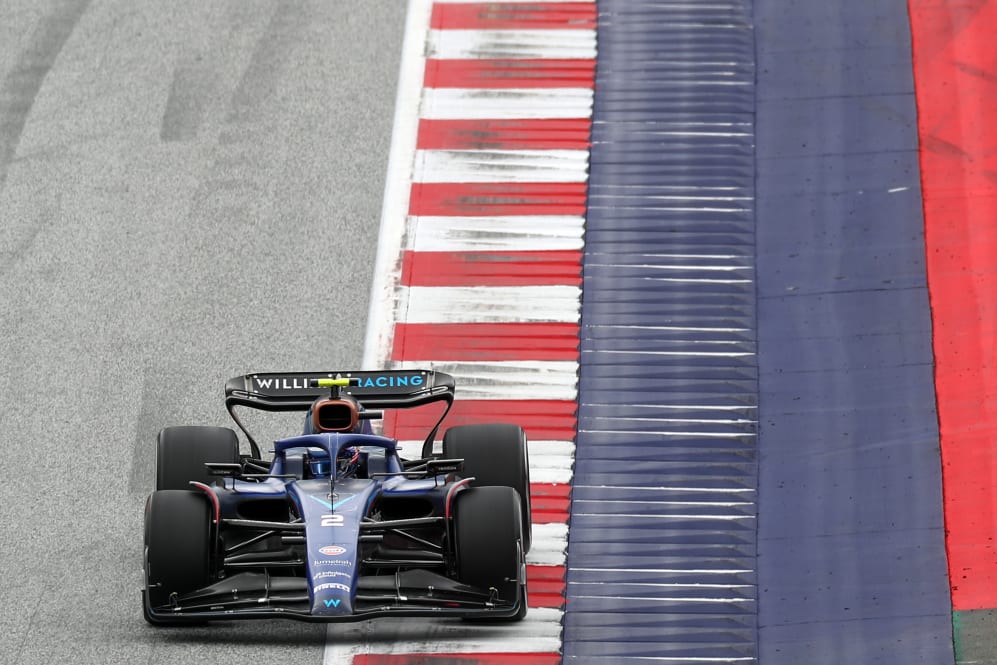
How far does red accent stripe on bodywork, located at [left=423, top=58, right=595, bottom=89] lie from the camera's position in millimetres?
18844

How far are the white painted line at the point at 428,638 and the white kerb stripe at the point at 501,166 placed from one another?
543 centimetres

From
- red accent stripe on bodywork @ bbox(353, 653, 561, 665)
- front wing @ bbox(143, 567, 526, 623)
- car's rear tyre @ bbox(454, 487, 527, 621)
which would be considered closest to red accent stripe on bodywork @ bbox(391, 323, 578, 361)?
red accent stripe on bodywork @ bbox(353, 653, 561, 665)

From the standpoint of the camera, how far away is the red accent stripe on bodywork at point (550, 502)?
14695mm

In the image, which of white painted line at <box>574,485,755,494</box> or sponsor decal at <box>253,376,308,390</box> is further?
white painted line at <box>574,485,755,494</box>

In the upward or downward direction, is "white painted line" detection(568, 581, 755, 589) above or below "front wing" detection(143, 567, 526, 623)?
above

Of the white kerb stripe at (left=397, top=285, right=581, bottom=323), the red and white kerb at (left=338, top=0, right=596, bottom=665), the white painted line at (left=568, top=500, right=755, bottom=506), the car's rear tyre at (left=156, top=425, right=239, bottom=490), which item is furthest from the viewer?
the white kerb stripe at (left=397, top=285, right=581, bottom=323)

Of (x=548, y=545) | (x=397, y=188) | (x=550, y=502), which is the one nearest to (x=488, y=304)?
(x=397, y=188)

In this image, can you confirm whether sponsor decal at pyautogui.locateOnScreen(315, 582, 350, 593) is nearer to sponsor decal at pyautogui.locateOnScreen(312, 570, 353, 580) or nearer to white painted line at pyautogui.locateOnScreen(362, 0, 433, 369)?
sponsor decal at pyautogui.locateOnScreen(312, 570, 353, 580)

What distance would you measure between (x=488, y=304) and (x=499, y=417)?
1.34 m

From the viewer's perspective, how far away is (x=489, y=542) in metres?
Result: 12.5

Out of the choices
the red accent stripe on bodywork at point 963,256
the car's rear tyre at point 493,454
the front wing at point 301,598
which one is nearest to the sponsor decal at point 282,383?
the car's rear tyre at point 493,454

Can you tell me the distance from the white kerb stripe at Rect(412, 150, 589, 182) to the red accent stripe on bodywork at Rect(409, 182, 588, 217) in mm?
85

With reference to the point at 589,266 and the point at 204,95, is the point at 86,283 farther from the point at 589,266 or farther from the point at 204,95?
the point at 589,266

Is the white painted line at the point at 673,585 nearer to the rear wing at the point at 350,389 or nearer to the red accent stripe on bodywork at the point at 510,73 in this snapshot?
the rear wing at the point at 350,389
